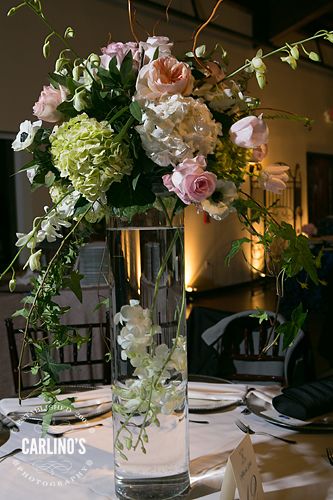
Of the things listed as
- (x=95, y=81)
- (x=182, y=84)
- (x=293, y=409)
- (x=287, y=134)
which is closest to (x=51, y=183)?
(x=95, y=81)

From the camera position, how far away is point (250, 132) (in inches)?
37.9

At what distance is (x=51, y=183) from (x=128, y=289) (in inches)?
9.7

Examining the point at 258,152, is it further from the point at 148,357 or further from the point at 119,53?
the point at 148,357

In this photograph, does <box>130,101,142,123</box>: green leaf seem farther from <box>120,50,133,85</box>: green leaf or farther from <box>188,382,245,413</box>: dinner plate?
<box>188,382,245,413</box>: dinner plate

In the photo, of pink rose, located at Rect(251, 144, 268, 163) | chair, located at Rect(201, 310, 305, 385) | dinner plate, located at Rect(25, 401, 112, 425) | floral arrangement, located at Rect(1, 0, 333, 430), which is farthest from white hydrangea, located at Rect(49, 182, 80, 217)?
chair, located at Rect(201, 310, 305, 385)

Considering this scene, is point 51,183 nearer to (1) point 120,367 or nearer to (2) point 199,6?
(1) point 120,367

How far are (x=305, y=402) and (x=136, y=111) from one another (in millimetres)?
824

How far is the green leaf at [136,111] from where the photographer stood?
3.09 ft

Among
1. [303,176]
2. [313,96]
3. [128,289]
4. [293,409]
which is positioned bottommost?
[293,409]

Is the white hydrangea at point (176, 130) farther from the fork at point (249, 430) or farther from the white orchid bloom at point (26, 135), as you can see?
the fork at point (249, 430)

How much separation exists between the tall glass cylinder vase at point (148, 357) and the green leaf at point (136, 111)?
0.16 meters

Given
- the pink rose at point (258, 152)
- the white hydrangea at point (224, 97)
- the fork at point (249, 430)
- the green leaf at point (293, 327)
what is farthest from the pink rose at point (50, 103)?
the fork at point (249, 430)

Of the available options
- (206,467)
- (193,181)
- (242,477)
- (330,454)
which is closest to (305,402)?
(330,454)

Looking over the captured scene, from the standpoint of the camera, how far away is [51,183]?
1.10m
